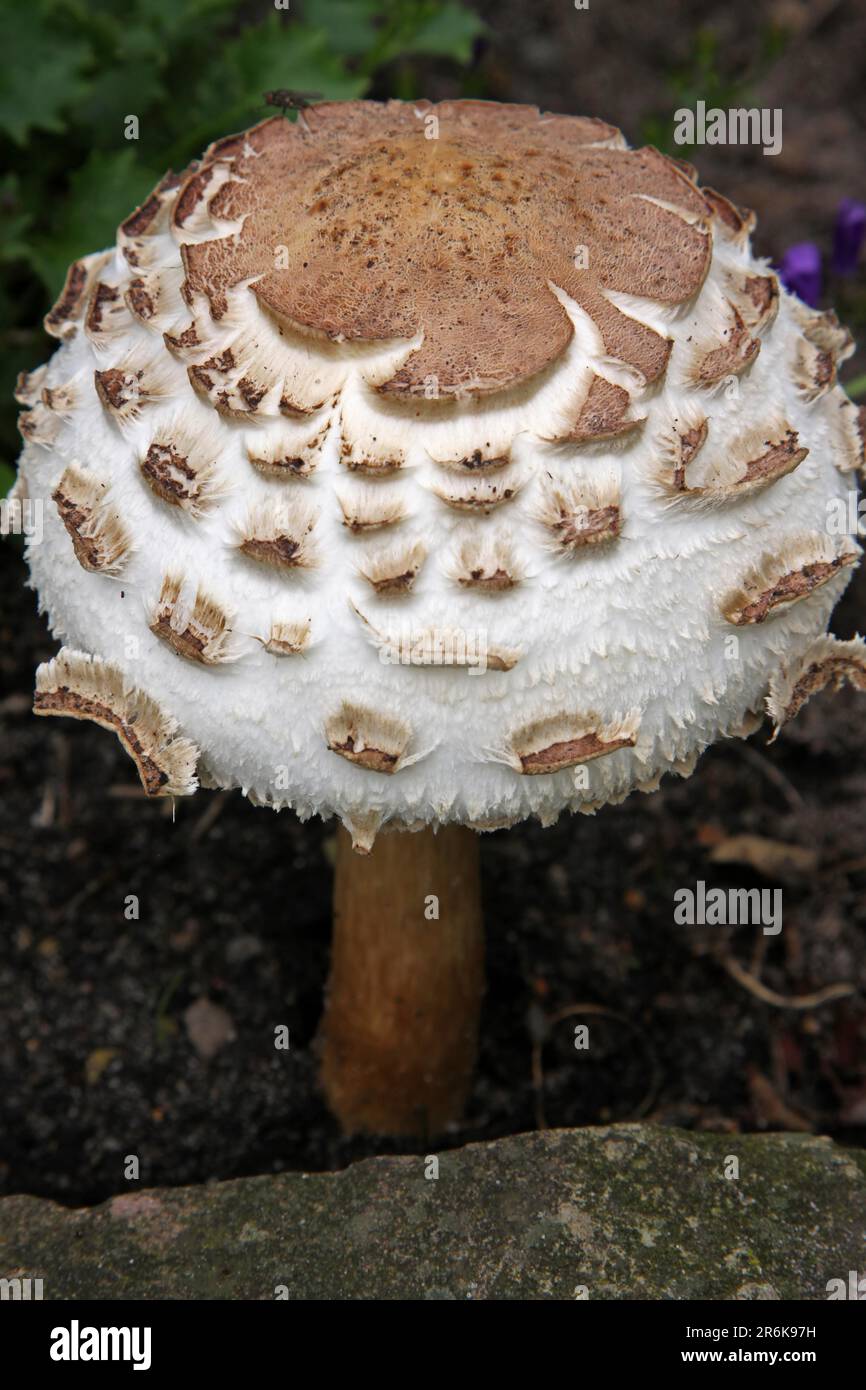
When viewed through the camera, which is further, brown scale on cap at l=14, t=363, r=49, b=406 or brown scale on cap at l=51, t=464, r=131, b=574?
brown scale on cap at l=14, t=363, r=49, b=406

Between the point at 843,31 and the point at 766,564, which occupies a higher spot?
the point at 843,31

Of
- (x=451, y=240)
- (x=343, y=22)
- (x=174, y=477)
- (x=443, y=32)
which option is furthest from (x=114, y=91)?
(x=174, y=477)

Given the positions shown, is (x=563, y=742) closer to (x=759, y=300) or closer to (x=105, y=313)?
(x=759, y=300)

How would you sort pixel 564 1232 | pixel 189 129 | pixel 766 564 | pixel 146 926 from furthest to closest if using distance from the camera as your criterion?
pixel 189 129 → pixel 146 926 → pixel 564 1232 → pixel 766 564

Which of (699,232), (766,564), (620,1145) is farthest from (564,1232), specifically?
(699,232)

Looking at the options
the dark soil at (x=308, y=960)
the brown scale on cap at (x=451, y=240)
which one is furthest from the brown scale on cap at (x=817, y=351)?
the dark soil at (x=308, y=960)

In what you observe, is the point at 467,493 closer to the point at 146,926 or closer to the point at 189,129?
the point at 146,926

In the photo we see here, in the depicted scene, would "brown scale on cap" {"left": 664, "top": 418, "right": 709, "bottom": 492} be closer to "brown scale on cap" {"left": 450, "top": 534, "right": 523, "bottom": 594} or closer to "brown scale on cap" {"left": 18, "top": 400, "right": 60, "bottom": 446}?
"brown scale on cap" {"left": 450, "top": 534, "right": 523, "bottom": 594}

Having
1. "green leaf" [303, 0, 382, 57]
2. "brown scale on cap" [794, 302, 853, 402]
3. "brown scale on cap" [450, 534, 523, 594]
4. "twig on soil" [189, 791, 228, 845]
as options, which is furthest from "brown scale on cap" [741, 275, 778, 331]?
"green leaf" [303, 0, 382, 57]
